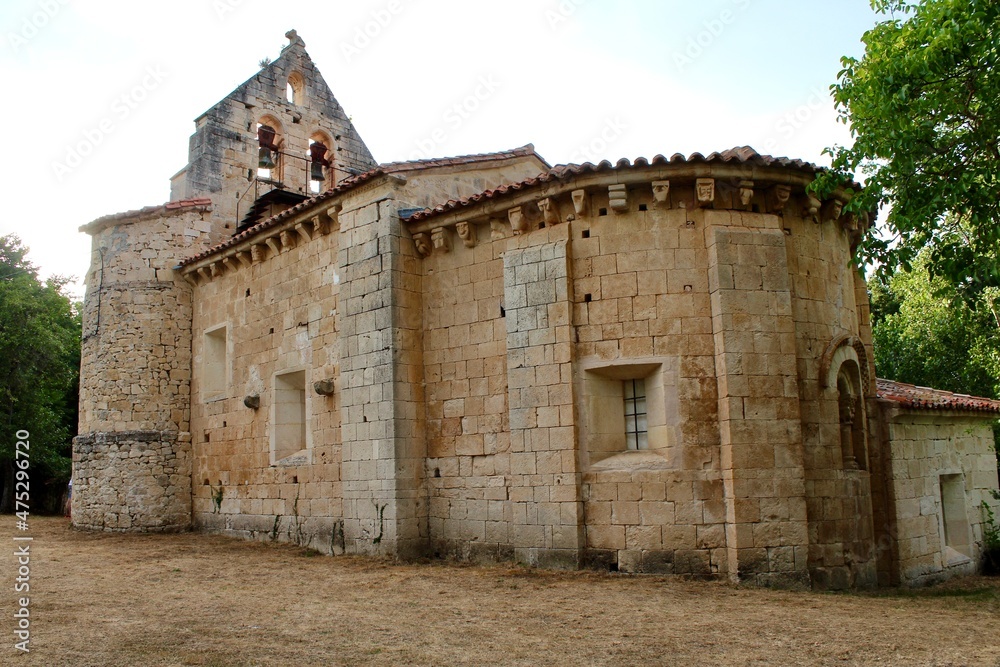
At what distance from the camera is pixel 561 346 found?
33.2ft

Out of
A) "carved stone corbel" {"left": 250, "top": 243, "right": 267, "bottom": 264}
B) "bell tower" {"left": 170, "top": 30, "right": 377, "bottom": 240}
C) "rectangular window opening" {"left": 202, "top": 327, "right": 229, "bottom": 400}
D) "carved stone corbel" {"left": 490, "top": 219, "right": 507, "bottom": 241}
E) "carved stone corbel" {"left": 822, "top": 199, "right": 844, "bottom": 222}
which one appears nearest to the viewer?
"carved stone corbel" {"left": 822, "top": 199, "right": 844, "bottom": 222}

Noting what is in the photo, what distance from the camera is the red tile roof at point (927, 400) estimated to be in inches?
442

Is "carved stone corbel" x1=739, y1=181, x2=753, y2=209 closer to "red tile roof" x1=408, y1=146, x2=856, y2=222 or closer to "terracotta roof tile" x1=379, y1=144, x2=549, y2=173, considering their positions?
"red tile roof" x1=408, y1=146, x2=856, y2=222

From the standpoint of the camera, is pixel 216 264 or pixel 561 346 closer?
pixel 561 346

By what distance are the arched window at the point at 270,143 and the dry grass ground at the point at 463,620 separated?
33.3ft

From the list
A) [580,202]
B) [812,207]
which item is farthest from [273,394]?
[812,207]

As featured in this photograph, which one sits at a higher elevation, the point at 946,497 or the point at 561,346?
the point at 561,346

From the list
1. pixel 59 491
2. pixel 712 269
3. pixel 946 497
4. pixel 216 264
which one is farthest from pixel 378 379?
pixel 59 491

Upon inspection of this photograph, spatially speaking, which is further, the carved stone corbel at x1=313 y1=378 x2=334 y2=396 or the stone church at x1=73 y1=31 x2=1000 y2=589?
the carved stone corbel at x1=313 y1=378 x2=334 y2=396

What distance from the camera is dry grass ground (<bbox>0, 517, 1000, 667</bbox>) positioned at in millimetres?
6203

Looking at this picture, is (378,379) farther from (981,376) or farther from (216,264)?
(981,376)

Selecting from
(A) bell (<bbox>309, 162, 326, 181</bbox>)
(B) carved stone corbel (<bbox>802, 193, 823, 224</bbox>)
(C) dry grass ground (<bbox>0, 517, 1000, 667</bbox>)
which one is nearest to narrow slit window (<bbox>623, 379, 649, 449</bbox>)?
(C) dry grass ground (<bbox>0, 517, 1000, 667</bbox>)

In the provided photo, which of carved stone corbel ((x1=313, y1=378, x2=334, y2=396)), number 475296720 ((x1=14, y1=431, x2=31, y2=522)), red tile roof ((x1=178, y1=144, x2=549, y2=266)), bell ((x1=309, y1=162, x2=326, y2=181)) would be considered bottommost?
number 475296720 ((x1=14, y1=431, x2=31, y2=522))

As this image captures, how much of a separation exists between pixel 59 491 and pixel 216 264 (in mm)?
11581
